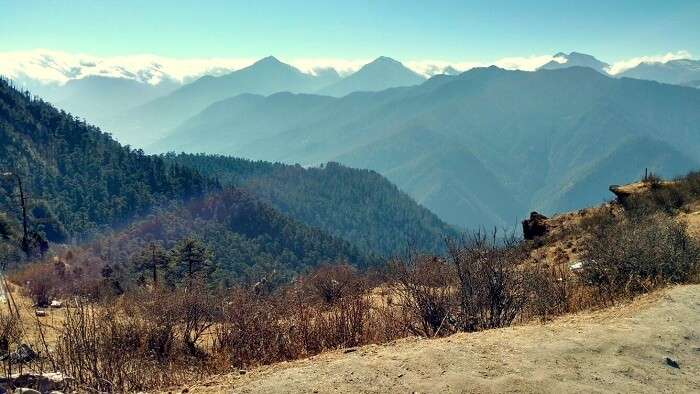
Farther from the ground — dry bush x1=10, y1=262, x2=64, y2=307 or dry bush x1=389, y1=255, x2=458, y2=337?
dry bush x1=389, y1=255, x2=458, y2=337

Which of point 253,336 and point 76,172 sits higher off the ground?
point 76,172

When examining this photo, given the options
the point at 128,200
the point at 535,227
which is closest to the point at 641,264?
the point at 535,227

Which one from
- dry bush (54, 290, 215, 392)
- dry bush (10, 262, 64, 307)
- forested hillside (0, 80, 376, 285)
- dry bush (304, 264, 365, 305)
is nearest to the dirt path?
dry bush (54, 290, 215, 392)

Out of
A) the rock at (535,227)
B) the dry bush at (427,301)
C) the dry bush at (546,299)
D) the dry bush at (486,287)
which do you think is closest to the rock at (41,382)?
the dry bush at (427,301)

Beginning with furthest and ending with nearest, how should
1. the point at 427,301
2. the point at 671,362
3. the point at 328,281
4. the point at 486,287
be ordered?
the point at 328,281 → the point at 486,287 → the point at 427,301 → the point at 671,362

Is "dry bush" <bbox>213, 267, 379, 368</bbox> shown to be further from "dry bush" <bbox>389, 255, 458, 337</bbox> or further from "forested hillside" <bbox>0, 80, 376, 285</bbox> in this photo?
"forested hillside" <bbox>0, 80, 376, 285</bbox>

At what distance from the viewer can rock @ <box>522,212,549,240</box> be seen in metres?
27.7

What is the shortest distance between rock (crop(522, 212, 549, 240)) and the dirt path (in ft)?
62.4

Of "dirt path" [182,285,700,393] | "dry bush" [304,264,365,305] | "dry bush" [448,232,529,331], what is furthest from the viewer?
"dry bush" [304,264,365,305]

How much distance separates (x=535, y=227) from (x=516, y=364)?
73.8 ft

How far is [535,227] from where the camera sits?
92.6 feet

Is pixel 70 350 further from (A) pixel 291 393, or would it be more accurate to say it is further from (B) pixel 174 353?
(A) pixel 291 393

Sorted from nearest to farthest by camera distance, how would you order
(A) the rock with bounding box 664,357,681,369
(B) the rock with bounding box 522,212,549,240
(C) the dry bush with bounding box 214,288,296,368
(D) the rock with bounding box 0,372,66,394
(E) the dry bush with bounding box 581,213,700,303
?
1. (D) the rock with bounding box 0,372,66,394
2. (A) the rock with bounding box 664,357,681,369
3. (C) the dry bush with bounding box 214,288,296,368
4. (E) the dry bush with bounding box 581,213,700,303
5. (B) the rock with bounding box 522,212,549,240

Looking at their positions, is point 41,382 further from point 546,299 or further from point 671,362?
point 546,299
